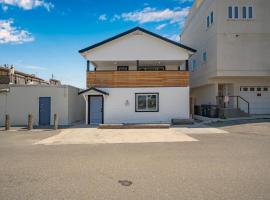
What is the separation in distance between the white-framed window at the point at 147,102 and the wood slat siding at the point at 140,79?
2.68 feet

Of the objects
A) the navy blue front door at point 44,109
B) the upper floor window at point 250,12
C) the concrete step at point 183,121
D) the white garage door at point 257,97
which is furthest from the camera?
the white garage door at point 257,97

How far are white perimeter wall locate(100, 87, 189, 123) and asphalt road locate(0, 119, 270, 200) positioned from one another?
9628mm

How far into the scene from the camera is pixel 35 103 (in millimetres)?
20125

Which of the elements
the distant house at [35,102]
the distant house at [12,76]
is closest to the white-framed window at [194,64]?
the distant house at [35,102]

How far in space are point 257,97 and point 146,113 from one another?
1136cm

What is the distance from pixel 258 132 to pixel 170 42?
33.7ft

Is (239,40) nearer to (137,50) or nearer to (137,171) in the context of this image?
(137,50)

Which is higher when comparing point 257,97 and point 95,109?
point 257,97

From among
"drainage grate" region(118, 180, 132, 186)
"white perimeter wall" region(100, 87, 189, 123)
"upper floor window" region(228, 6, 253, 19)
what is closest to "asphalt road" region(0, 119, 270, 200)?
"drainage grate" region(118, 180, 132, 186)

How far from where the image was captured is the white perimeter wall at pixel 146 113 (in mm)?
20578

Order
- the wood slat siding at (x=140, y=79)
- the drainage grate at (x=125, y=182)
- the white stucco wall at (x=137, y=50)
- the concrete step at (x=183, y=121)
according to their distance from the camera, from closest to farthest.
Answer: the drainage grate at (x=125, y=182), the concrete step at (x=183, y=121), the wood slat siding at (x=140, y=79), the white stucco wall at (x=137, y=50)

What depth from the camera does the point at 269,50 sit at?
22156mm

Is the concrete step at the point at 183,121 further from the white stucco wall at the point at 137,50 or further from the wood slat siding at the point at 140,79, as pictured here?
the white stucco wall at the point at 137,50

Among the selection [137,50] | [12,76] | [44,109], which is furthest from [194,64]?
[12,76]
